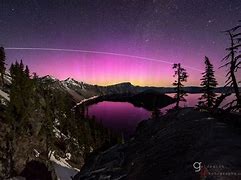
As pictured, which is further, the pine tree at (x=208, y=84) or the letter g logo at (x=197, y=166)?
the pine tree at (x=208, y=84)

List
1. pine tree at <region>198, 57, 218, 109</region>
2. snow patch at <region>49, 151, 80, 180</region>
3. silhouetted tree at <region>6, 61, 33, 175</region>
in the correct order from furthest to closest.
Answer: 1. snow patch at <region>49, 151, 80, 180</region>
2. silhouetted tree at <region>6, 61, 33, 175</region>
3. pine tree at <region>198, 57, 218, 109</region>

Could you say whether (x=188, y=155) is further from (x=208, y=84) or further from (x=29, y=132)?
(x=29, y=132)

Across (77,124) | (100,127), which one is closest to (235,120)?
(77,124)

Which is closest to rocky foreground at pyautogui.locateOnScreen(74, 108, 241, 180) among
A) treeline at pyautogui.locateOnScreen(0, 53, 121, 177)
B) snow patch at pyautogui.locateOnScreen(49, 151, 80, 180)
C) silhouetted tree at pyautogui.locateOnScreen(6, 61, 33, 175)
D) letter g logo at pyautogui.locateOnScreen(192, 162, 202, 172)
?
letter g logo at pyautogui.locateOnScreen(192, 162, 202, 172)

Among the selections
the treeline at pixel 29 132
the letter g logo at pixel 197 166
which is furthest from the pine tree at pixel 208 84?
the letter g logo at pixel 197 166

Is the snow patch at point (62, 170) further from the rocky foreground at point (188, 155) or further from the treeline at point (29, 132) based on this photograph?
the rocky foreground at point (188, 155)

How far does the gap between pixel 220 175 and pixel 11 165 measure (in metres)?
51.8

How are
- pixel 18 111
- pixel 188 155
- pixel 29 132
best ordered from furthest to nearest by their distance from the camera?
pixel 29 132 → pixel 18 111 → pixel 188 155

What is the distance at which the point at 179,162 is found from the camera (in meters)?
8.34

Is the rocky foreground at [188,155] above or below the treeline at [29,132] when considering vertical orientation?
above

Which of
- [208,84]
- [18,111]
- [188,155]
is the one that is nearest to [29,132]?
[18,111]

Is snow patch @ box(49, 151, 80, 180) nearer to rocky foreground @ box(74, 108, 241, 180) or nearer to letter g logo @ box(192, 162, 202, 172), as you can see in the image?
rocky foreground @ box(74, 108, 241, 180)

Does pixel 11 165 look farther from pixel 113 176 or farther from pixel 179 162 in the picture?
pixel 179 162

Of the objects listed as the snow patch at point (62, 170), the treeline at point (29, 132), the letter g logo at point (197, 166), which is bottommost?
the snow patch at point (62, 170)
